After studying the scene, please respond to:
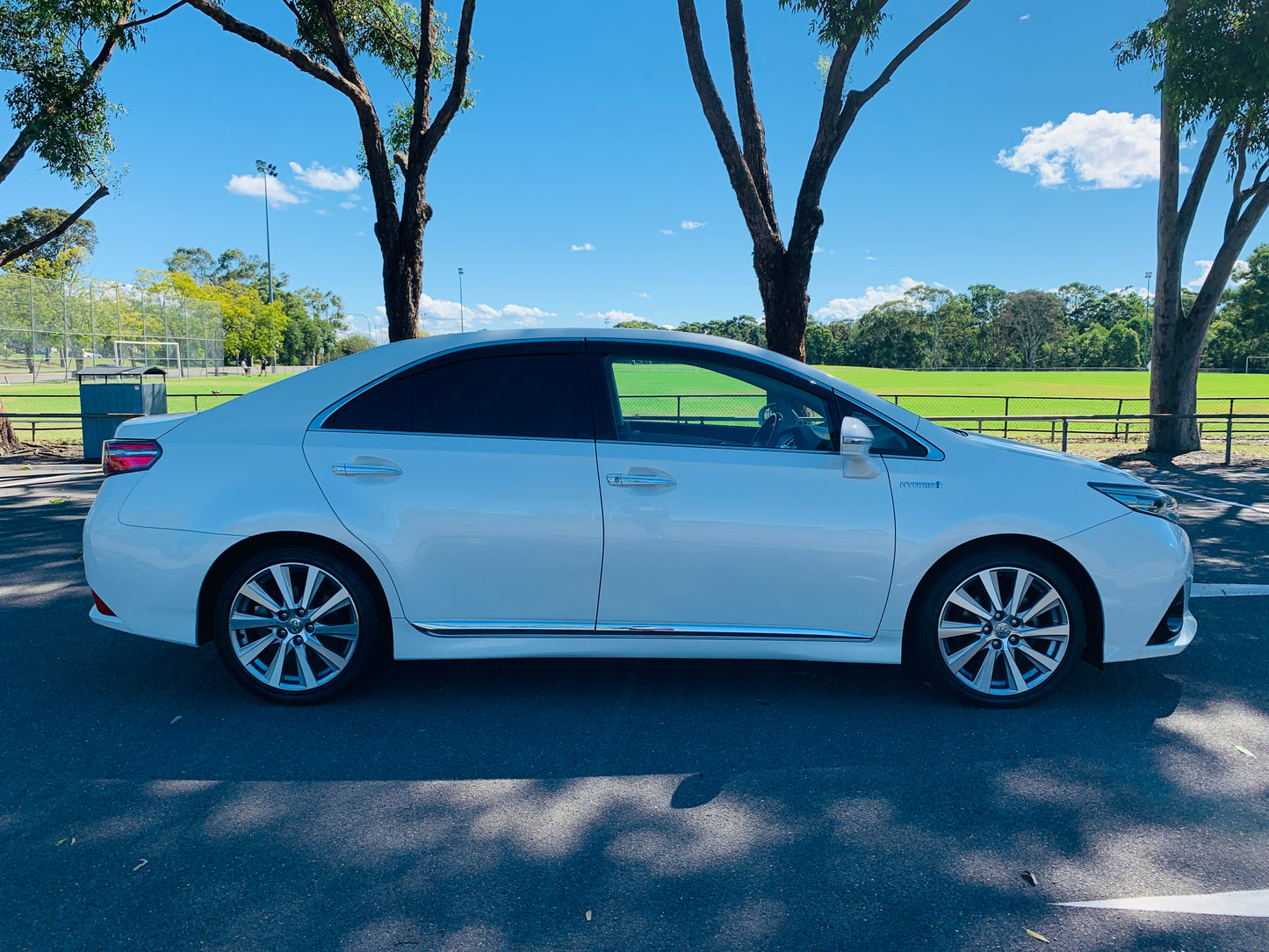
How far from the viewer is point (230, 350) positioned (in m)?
81.1

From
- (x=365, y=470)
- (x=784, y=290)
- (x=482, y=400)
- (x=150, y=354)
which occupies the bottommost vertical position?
(x=365, y=470)

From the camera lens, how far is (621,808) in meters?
2.93

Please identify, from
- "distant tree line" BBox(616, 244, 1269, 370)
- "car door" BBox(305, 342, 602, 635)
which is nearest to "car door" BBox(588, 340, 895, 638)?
"car door" BBox(305, 342, 602, 635)

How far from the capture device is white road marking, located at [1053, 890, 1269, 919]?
93.0 inches

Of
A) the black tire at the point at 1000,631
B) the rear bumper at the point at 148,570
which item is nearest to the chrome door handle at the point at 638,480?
the black tire at the point at 1000,631

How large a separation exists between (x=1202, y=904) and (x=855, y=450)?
1.92 meters

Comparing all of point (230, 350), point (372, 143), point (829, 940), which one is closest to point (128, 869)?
point (829, 940)

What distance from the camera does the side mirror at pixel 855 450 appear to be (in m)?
3.54

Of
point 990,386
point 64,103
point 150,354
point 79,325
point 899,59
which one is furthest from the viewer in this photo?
point 990,386

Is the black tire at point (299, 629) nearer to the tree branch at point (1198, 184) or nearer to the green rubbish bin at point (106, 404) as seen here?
the green rubbish bin at point (106, 404)

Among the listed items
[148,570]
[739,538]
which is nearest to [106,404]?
A: [148,570]

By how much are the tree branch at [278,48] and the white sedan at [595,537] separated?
348 inches

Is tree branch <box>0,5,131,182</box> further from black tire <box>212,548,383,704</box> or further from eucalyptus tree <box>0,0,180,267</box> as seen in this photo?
black tire <box>212,548,383,704</box>

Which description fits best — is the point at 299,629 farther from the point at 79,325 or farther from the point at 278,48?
the point at 79,325
